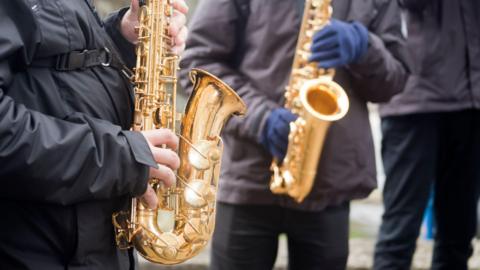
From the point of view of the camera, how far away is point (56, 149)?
72.6 inches

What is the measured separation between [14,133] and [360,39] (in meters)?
1.66

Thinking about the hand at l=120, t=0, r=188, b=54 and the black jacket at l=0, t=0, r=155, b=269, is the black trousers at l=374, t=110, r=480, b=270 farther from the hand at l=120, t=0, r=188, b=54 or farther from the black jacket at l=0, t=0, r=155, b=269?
the black jacket at l=0, t=0, r=155, b=269

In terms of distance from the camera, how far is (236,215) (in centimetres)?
317

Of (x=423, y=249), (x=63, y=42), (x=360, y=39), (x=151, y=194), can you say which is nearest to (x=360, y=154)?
(x=360, y=39)

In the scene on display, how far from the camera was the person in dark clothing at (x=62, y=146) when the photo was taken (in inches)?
71.9

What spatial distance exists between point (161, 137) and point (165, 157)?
0.06 metres

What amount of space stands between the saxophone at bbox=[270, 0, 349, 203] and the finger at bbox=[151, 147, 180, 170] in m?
0.98

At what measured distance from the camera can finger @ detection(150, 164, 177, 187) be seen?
2.07 m

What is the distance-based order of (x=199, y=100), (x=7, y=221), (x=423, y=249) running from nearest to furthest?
(x=7, y=221) < (x=199, y=100) < (x=423, y=249)

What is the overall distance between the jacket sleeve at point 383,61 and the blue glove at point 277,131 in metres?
0.36

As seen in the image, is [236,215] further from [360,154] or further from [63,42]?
[63,42]

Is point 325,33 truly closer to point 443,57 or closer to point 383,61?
point 383,61

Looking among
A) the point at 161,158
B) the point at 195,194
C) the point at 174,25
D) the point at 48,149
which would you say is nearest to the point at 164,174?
the point at 161,158

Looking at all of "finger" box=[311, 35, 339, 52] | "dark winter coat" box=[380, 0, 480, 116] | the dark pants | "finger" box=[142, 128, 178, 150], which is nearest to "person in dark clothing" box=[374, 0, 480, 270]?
"dark winter coat" box=[380, 0, 480, 116]
